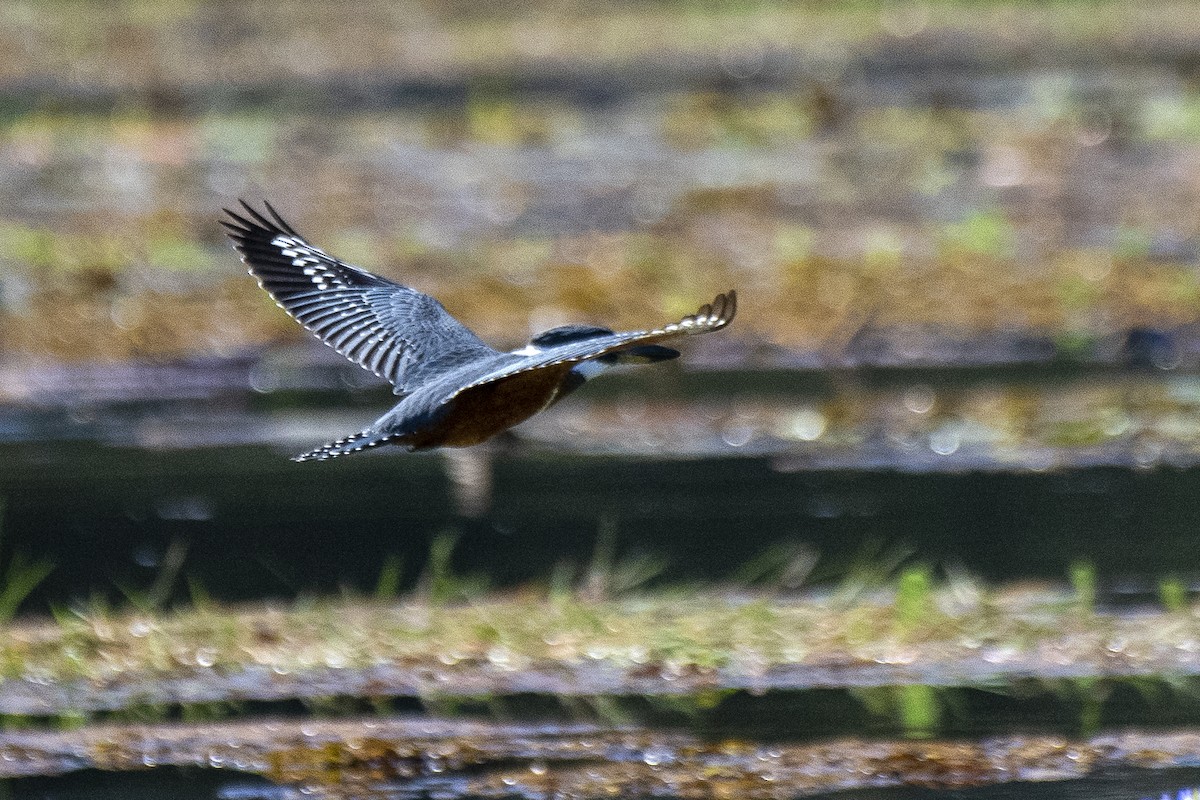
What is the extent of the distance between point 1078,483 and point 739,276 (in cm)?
468

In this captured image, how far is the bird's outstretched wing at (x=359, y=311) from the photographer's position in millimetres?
6555

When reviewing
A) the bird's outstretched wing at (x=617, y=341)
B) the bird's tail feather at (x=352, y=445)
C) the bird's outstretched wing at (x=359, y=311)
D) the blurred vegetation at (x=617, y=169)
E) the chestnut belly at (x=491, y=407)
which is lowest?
the bird's tail feather at (x=352, y=445)

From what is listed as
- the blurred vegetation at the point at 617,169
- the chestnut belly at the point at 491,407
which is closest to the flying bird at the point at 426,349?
the chestnut belly at the point at 491,407

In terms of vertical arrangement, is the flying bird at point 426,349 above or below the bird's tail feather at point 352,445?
above

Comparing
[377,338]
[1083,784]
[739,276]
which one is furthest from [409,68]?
[1083,784]

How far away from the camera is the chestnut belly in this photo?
19.1ft

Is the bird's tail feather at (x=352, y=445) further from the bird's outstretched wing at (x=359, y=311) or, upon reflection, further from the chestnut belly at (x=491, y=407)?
the bird's outstretched wing at (x=359, y=311)

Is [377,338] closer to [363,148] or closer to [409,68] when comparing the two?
[363,148]

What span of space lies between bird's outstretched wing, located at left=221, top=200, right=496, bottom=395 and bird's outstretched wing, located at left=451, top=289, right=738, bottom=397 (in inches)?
33.5

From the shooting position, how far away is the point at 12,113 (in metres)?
20.5

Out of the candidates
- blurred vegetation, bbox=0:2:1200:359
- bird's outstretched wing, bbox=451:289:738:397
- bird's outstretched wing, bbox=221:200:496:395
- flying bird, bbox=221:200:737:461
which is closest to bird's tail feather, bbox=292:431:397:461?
flying bird, bbox=221:200:737:461

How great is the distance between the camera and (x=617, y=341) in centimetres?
523

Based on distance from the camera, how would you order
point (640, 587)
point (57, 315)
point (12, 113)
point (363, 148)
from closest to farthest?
point (640, 587) < point (57, 315) < point (363, 148) < point (12, 113)

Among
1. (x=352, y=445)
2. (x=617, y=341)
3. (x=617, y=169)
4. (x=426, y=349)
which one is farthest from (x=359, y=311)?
(x=617, y=169)
